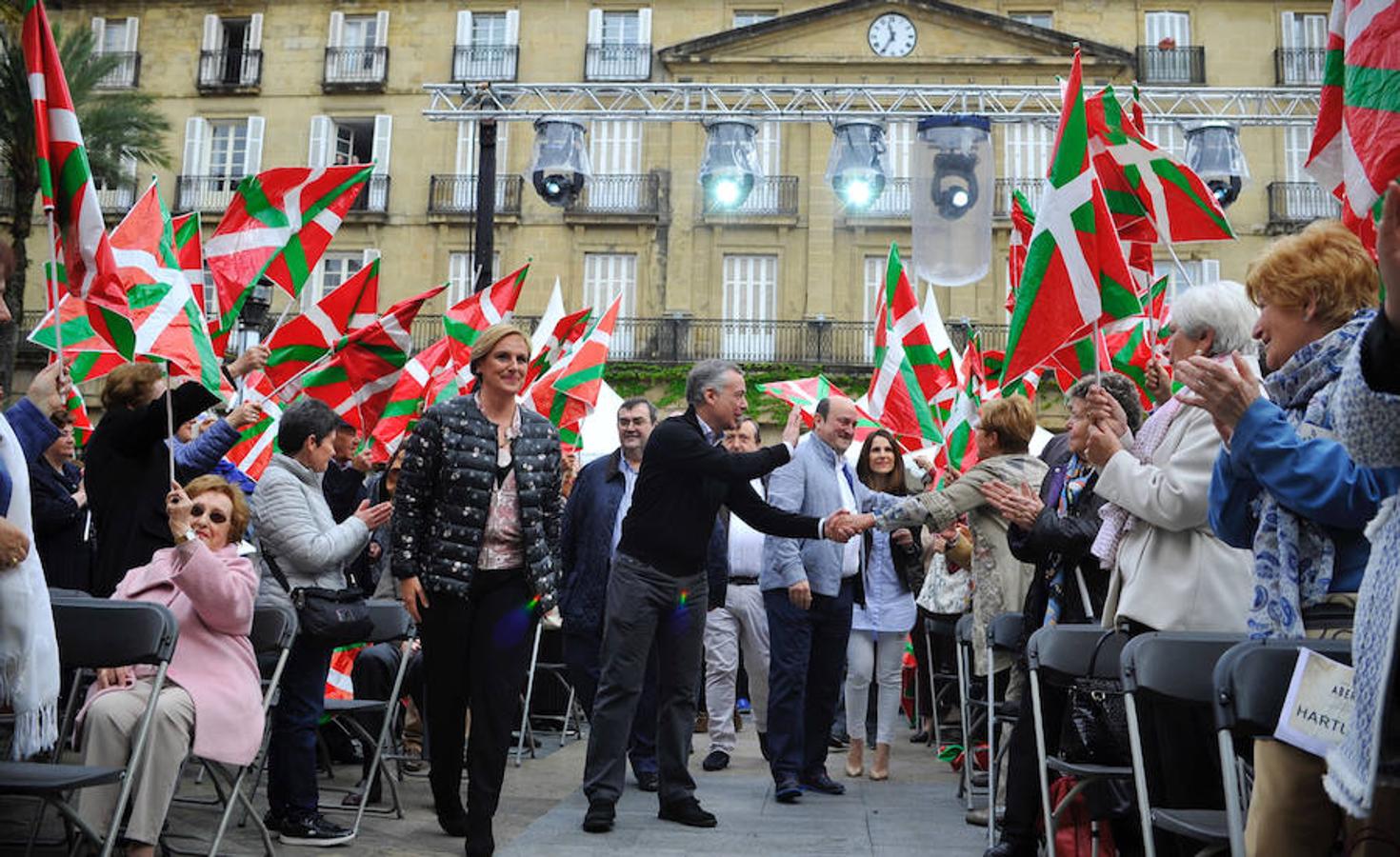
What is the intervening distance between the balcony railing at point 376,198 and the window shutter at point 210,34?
17.7 ft

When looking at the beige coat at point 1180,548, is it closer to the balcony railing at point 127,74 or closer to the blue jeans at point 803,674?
the blue jeans at point 803,674

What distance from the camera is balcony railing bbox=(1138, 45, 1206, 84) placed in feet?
103

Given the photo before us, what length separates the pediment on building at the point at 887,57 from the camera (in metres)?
31.1

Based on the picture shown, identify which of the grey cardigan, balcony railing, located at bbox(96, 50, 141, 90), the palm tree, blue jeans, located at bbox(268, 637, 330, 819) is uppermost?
balcony railing, located at bbox(96, 50, 141, 90)

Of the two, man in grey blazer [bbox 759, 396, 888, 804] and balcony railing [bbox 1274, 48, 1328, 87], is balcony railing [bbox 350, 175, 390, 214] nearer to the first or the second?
balcony railing [bbox 1274, 48, 1328, 87]

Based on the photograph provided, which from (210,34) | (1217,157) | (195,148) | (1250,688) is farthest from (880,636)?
(210,34)

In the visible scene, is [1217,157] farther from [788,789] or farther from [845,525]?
[788,789]

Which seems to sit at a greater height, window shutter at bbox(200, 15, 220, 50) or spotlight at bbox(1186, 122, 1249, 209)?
window shutter at bbox(200, 15, 220, 50)

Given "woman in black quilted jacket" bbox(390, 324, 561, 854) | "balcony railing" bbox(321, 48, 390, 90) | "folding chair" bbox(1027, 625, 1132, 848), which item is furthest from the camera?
"balcony railing" bbox(321, 48, 390, 90)

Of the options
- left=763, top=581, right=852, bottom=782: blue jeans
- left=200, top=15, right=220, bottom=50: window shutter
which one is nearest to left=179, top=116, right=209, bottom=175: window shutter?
left=200, top=15, right=220, bottom=50: window shutter

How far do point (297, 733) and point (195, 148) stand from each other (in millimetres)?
30920

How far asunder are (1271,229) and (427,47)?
66.0 ft

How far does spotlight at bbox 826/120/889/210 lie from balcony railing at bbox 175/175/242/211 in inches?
893

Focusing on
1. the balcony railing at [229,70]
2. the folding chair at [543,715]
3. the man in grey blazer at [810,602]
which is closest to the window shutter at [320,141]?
the balcony railing at [229,70]
